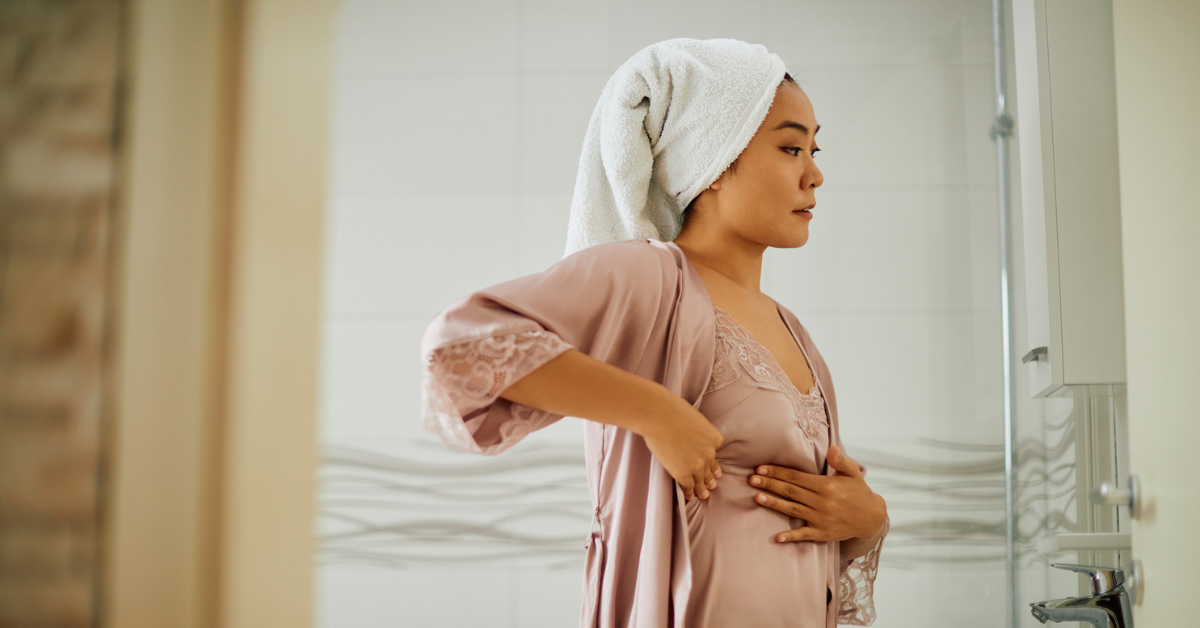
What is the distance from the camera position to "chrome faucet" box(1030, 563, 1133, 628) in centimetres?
102

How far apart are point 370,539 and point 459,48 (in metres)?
1.06

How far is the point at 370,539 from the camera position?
5.16 ft

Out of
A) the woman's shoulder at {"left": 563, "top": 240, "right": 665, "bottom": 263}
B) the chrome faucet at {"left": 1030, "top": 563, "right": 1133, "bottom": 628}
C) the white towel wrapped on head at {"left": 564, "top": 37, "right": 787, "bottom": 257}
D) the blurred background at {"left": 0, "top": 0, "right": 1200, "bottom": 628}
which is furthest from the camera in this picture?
Result: the chrome faucet at {"left": 1030, "top": 563, "right": 1133, "bottom": 628}

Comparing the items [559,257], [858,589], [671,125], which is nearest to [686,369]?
[671,125]

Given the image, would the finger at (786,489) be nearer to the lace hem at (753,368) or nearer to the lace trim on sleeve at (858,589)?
the lace hem at (753,368)

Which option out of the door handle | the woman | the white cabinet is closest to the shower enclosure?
the white cabinet

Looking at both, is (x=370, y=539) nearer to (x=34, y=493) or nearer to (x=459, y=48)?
(x=459, y=48)

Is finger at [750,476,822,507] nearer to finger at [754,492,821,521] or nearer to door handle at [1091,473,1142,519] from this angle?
finger at [754,492,821,521]

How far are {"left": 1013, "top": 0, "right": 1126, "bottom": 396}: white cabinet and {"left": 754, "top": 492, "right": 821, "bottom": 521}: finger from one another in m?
0.59

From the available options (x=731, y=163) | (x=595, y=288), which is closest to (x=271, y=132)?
(x=595, y=288)

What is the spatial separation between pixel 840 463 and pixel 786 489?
9 centimetres

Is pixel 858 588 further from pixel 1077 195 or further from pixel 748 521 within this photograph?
pixel 1077 195

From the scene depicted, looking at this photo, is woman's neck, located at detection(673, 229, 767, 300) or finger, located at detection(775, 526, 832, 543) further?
woman's neck, located at detection(673, 229, 767, 300)

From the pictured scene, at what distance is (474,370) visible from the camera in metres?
0.62
